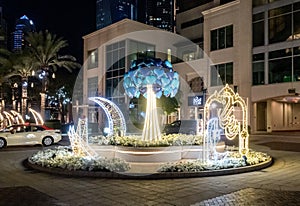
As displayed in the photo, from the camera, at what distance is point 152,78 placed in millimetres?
13227

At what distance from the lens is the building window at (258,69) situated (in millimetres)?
32312

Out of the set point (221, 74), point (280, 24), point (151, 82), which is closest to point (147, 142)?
point (151, 82)

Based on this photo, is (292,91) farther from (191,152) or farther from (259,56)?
Result: (191,152)

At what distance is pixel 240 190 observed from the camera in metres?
8.32

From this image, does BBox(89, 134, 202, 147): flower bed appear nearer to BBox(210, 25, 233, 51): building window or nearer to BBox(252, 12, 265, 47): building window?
BBox(252, 12, 265, 47): building window

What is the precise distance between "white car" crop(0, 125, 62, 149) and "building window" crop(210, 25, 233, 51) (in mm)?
21553

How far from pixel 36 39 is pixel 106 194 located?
31040mm

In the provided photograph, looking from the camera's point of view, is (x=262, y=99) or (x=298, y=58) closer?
(x=298, y=58)

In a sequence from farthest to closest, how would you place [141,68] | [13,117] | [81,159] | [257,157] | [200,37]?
[200,37]
[13,117]
[141,68]
[257,157]
[81,159]

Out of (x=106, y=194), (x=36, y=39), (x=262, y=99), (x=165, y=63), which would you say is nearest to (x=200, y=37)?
(x=262, y=99)

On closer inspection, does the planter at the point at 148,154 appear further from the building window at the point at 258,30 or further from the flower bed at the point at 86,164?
the building window at the point at 258,30

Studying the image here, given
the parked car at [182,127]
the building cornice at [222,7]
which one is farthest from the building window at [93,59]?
the parked car at [182,127]

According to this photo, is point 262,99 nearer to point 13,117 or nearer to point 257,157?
point 257,157

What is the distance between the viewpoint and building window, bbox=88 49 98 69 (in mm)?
49812
